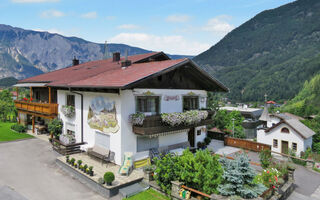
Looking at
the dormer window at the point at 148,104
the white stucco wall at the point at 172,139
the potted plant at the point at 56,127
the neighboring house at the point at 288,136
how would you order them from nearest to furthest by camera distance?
1. the dormer window at the point at 148,104
2. the white stucco wall at the point at 172,139
3. the potted plant at the point at 56,127
4. the neighboring house at the point at 288,136

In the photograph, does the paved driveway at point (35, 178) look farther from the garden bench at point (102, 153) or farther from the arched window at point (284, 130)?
the arched window at point (284, 130)

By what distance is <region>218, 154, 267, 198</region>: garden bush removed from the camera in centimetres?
788

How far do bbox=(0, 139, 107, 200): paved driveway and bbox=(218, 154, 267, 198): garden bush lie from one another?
6.04 metres

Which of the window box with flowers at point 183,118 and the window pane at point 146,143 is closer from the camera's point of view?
the window box with flowers at point 183,118

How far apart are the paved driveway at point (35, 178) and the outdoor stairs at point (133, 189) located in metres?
1.08

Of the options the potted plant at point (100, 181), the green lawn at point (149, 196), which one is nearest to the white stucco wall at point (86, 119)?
the potted plant at point (100, 181)

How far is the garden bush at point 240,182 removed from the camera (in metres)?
7.88

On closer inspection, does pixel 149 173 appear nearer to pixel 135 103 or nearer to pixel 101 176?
pixel 101 176

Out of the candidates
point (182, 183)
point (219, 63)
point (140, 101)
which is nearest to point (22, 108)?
point (140, 101)

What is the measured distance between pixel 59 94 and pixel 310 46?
18555 cm

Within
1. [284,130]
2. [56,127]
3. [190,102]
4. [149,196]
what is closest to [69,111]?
[56,127]

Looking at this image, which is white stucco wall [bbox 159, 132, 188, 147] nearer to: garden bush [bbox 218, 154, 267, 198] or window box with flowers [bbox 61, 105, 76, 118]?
garden bush [bbox 218, 154, 267, 198]

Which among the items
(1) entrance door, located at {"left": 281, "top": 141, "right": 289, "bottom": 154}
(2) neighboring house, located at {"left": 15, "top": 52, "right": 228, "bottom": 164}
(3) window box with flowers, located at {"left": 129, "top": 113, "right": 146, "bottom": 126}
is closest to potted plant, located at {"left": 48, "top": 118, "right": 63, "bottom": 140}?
(2) neighboring house, located at {"left": 15, "top": 52, "right": 228, "bottom": 164}

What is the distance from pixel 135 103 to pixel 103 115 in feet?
7.69
